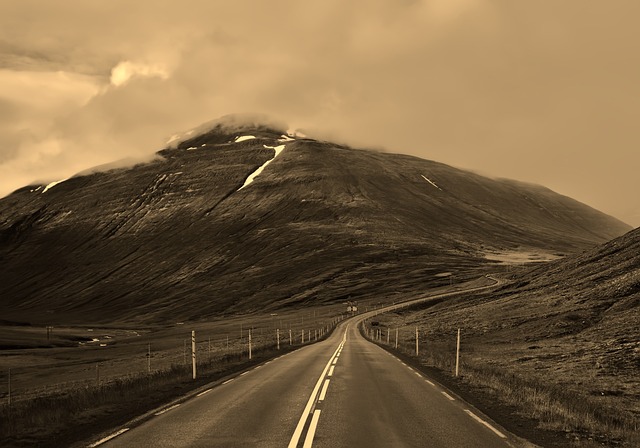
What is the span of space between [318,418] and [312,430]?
4.84 ft

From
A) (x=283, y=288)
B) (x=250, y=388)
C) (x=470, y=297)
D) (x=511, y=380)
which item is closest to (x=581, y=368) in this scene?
(x=511, y=380)

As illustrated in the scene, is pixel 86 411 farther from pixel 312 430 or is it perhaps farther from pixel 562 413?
pixel 562 413

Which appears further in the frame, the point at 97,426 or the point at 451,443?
the point at 97,426

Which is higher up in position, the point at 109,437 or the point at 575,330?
the point at 109,437

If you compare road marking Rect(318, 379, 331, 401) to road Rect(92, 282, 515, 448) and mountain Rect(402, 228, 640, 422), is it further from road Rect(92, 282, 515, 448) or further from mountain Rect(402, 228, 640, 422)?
mountain Rect(402, 228, 640, 422)

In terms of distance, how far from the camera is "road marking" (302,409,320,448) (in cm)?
1170

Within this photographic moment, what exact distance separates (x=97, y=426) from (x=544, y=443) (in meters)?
10.5

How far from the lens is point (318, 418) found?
47.3ft

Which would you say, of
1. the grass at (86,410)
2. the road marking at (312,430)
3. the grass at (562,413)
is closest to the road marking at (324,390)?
the road marking at (312,430)

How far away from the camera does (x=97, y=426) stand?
1399 centimetres

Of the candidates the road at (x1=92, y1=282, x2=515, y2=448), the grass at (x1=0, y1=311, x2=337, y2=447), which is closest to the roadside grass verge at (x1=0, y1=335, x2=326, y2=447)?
the grass at (x1=0, y1=311, x2=337, y2=447)

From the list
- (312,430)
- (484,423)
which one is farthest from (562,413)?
(312,430)

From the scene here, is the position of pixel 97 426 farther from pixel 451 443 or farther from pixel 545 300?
pixel 545 300

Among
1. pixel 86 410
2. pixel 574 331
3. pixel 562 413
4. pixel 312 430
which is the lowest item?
pixel 574 331
